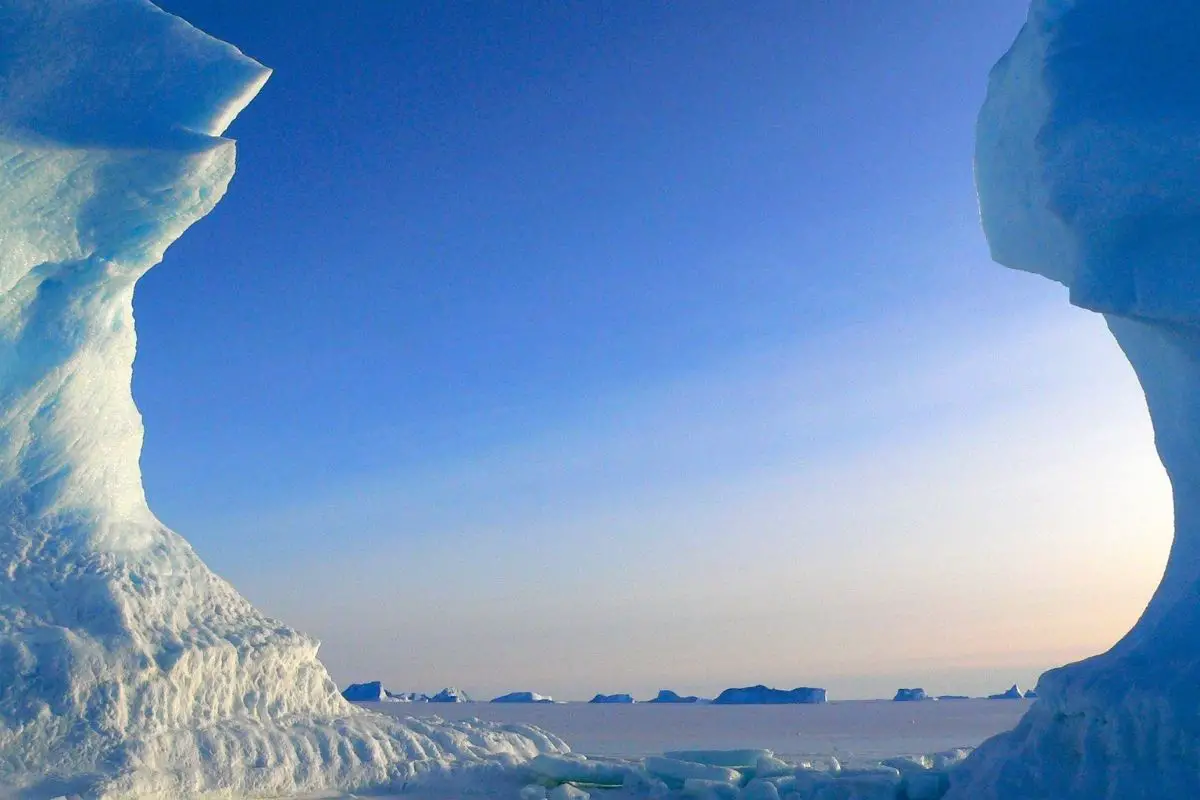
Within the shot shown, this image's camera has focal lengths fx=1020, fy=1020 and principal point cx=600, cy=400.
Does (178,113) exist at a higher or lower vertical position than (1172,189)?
higher

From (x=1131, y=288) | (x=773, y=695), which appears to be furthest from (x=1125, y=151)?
(x=773, y=695)

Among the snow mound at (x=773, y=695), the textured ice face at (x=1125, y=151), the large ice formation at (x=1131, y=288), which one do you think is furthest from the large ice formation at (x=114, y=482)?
the snow mound at (x=773, y=695)

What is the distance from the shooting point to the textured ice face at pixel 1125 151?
7883 mm

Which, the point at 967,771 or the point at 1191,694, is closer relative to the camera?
the point at 1191,694

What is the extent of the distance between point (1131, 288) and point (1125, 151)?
1076 millimetres

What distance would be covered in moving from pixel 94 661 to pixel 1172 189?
10.6m

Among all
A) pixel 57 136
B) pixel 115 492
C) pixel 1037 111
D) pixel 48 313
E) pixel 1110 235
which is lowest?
pixel 115 492

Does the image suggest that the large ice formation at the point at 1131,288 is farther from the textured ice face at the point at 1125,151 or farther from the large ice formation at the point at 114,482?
the large ice formation at the point at 114,482

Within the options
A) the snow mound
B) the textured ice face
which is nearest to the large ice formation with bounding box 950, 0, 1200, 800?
the textured ice face

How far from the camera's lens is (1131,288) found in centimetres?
804

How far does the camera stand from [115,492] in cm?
1241

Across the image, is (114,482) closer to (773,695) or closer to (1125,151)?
(1125,151)

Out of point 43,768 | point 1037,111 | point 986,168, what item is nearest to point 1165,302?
point 1037,111

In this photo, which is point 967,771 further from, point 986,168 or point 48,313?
point 48,313
